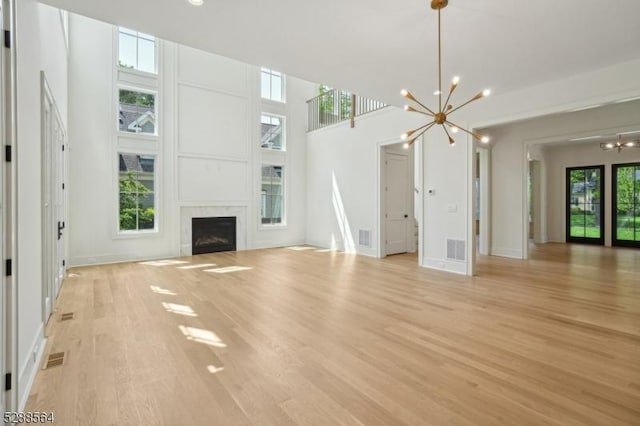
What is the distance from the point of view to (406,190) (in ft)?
26.4

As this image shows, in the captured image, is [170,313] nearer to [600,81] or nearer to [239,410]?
[239,410]

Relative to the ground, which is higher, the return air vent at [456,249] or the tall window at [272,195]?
the tall window at [272,195]

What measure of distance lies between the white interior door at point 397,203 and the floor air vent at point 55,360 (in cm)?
627

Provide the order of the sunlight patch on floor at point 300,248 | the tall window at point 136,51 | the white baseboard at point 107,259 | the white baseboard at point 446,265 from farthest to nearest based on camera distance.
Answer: the sunlight patch on floor at point 300,248 → the tall window at point 136,51 → the white baseboard at point 107,259 → the white baseboard at point 446,265

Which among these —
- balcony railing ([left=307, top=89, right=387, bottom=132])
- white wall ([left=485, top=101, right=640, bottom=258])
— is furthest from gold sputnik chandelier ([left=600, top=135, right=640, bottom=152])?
balcony railing ([left=307, top=89, right=387, bottom=132])

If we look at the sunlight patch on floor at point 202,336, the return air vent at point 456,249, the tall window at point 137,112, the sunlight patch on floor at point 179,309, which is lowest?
the sunlight patch on floor at point 202,336

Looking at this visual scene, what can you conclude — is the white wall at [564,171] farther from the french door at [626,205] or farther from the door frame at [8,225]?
the door frame at [8,225]

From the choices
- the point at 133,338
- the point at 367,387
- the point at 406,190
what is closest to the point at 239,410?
the point at 367,387

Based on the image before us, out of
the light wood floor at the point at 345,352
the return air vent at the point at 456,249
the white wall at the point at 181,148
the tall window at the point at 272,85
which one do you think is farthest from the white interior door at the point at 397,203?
the tall window at the point at 272,85

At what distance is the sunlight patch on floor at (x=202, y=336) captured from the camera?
2.80 metres

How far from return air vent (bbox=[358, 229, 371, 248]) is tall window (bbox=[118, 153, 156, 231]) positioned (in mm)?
4873

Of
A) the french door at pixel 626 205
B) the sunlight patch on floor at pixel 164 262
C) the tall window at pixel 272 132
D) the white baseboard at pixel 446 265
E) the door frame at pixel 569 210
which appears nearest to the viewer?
the white baseboard at pixel 446 265

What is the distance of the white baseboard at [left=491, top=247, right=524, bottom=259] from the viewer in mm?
7049

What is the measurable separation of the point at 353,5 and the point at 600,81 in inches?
143
